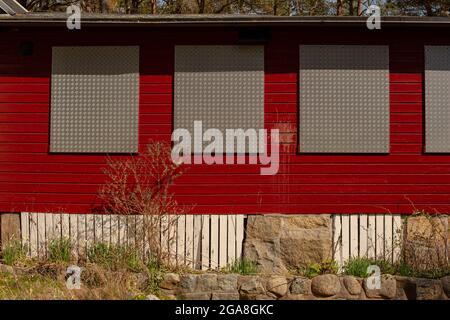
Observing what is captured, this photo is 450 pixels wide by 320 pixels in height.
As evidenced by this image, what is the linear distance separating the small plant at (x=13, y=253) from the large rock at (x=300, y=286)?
4.53m

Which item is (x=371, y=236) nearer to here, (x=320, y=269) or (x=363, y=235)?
(x=363, y=235)

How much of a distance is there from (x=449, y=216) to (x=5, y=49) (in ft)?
27.0

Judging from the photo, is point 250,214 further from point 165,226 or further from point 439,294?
point 439,294

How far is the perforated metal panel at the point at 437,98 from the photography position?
28.9 ft

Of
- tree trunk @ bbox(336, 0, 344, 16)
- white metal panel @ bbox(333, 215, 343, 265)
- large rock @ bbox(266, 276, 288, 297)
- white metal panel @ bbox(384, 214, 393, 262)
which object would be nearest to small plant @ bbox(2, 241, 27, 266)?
large rock @ bbox(266, 276, 288, 297)

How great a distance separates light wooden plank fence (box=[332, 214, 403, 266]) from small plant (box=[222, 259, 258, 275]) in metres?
1.41

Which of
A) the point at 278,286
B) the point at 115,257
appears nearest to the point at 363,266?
the point at 278,286

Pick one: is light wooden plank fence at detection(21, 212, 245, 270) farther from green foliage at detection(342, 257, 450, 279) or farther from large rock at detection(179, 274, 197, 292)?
green foliage at detection(342, 257, 450, 279)

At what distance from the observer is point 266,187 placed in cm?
879

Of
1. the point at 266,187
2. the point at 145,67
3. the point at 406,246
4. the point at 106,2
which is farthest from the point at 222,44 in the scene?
the point at 106,2

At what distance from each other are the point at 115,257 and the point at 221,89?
334 centimetres

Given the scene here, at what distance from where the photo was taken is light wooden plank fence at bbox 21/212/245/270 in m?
8.69

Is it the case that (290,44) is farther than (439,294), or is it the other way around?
(290,44)

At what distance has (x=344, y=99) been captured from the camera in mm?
8820
